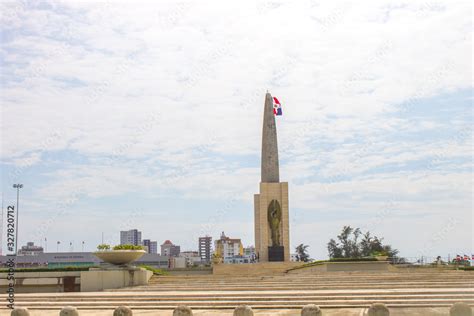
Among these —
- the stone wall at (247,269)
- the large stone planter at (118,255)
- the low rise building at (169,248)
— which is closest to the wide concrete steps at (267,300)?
the large stone planter at (118,255)

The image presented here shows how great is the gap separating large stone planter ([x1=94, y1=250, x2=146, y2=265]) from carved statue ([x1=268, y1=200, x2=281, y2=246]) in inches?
663

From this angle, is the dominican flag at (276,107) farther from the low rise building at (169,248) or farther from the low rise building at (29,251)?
the low rise building at (169,248)

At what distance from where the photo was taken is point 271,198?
3997cm

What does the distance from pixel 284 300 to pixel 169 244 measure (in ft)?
536

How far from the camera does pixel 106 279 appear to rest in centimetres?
2309

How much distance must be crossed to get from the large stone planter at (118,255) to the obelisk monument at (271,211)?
16.8 m

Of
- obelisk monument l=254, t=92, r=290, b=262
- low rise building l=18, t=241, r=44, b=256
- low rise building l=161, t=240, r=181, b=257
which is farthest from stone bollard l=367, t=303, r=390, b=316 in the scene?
low rise building l=161, t=240, r=181, b=257

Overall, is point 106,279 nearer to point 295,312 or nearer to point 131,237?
point 295,312

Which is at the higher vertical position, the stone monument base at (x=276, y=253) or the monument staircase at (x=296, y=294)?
the stone monument base at (x=276, y=253)

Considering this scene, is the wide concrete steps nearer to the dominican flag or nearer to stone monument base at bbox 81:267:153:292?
stone monument base at bbox 81:267:153:292

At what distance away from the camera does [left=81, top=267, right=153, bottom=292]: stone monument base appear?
75.3ft

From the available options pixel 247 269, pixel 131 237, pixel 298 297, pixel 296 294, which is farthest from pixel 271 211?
pixel 131 237

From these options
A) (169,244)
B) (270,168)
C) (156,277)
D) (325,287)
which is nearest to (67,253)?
(169,244)

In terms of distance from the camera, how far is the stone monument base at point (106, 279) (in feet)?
75.3
